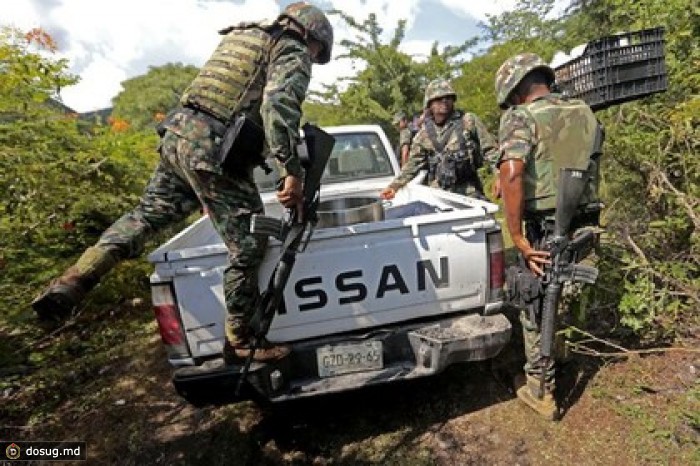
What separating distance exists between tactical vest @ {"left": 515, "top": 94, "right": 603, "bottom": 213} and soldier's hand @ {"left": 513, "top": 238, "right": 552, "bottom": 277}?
251 millimetres

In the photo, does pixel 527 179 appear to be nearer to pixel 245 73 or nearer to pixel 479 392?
pixel 479 392

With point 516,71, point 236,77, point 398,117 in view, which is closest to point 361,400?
point 236,77

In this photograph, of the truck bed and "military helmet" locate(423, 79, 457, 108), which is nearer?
the truck bed

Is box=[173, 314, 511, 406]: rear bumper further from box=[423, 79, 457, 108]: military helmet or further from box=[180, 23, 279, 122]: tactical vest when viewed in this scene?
box=[423, 79, 457, 108]: military helmet

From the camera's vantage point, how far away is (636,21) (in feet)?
12.6

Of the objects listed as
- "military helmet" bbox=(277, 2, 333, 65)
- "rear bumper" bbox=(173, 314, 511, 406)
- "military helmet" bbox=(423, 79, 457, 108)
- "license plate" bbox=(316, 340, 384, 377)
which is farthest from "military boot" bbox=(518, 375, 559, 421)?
"military helmet" bbox=(423, 79, 457, 108)

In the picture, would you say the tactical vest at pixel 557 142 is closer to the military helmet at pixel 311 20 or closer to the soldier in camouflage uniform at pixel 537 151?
the soldier in camouflage uniform at pixel 537 151

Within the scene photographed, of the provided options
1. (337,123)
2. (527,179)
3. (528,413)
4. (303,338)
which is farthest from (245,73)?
(337,123)

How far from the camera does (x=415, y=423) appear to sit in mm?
2953

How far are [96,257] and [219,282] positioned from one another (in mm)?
620

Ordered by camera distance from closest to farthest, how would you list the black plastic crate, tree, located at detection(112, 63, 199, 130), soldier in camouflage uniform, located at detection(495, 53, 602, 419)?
soldier in camouflage uniform, located at detection(495, 53, 602, 419) < the black plastic crate < tree, located at detection(112, 63, 199, 130)

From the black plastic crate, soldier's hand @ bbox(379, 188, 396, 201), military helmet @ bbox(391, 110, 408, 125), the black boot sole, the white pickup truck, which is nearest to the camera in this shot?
the black boot sole

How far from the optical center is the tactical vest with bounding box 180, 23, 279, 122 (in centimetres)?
247

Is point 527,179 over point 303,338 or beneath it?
over
